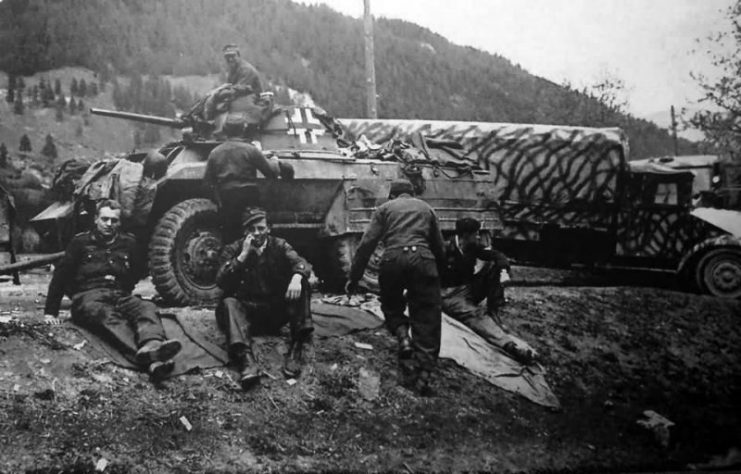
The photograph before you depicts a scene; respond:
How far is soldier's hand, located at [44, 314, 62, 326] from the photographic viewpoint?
14.6 ft

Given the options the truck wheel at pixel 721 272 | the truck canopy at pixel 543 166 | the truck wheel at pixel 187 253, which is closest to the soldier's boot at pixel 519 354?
the truck wheel at pixel 187 253

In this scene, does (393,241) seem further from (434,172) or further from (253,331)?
(434,172)

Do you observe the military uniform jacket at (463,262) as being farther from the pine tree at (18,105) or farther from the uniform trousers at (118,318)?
the pine tree at (18,105)

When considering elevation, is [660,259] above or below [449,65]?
below

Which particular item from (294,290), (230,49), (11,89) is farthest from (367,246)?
(11,89)

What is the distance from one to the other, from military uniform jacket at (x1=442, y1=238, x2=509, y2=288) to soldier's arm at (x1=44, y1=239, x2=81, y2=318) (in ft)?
7.78

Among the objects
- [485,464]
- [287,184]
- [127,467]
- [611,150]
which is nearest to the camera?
[127,467]

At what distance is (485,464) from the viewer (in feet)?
14.2

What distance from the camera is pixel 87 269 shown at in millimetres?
4625

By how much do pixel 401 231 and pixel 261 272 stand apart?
922 mm

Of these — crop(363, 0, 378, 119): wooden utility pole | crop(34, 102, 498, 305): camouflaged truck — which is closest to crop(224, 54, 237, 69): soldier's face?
crop(34, 102, 498, 305): camouflaged truck

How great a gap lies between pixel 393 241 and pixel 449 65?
2.48m

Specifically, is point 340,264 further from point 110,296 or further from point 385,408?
point 110,296

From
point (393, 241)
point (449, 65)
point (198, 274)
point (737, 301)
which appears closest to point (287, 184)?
point (198, 274)
